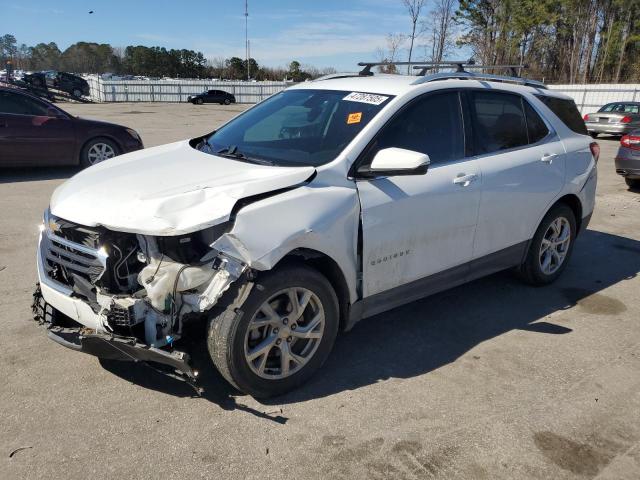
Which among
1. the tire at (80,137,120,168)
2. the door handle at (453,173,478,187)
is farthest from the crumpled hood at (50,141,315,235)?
the tire at (80,137,120,168)

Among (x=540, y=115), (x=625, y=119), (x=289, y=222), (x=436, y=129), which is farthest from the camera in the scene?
(x=625, y=119)

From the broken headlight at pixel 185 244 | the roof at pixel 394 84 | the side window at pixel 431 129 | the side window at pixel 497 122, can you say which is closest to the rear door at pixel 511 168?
the side window at pixel 497 122

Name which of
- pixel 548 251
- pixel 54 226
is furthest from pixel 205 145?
pixel 548 251

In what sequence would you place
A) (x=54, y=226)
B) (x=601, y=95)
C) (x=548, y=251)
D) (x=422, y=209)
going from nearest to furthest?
(x=54, y=226), (x=422, y=209), (x=548, y=251), (x=601, y=95)

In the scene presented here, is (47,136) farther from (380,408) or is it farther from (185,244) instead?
(380,408)

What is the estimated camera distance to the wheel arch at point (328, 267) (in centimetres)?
308

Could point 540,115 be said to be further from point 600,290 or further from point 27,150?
point 27,150

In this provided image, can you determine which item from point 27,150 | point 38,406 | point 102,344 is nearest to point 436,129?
point 102,344

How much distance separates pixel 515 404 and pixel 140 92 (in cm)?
4564

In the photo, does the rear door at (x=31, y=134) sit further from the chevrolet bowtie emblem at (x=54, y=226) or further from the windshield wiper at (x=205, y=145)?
the chevrolet bowtie emblem at (x=54, y=226)

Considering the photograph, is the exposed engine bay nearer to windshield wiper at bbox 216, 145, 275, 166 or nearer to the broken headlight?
the broken headlight

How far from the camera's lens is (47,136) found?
9.34m

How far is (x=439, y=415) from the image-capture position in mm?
3064

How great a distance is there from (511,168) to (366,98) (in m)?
1.37
